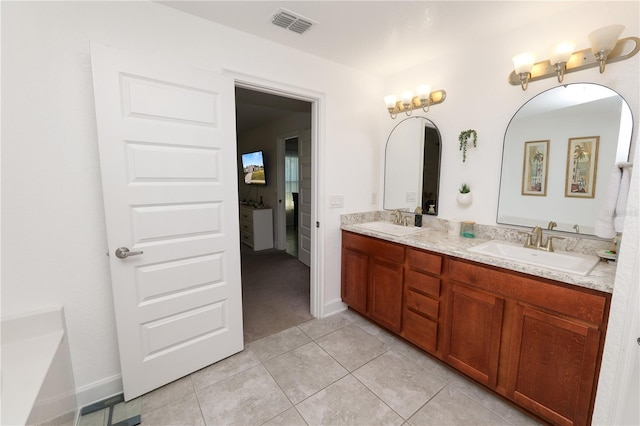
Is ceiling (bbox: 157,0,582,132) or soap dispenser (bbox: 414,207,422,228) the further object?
soap dispenser (bbox: 414,207,422,228)

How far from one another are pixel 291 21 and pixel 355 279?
2.12 m

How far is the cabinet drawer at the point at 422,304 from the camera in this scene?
1.92m

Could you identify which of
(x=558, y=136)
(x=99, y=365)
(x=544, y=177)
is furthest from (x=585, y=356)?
(x=99, y=365)

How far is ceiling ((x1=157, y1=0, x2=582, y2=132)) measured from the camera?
1632mm

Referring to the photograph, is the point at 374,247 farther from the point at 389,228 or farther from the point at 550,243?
the point at 550,243

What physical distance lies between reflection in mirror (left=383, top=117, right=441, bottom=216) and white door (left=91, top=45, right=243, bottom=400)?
1.62 m

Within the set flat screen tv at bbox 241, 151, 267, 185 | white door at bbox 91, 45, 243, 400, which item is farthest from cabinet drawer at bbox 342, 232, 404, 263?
flat screen tv at bbox 241, 151, 267, 185

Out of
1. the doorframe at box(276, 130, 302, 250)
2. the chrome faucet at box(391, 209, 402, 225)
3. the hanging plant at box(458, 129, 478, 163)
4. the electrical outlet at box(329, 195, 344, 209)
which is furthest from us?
the doorframe at box(276, 130, 302, 250)

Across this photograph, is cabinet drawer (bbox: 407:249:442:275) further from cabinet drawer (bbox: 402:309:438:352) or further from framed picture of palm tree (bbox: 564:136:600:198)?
framed picture of palm tree (bbox: 564:136:600:198)

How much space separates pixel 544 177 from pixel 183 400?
2715 millimetres

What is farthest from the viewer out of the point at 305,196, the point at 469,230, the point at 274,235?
the point at 274,235

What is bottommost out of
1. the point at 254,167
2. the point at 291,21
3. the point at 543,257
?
the point at 543,257

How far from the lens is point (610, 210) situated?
1.40 meters

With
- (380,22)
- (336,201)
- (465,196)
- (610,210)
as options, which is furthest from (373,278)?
(380,22)
